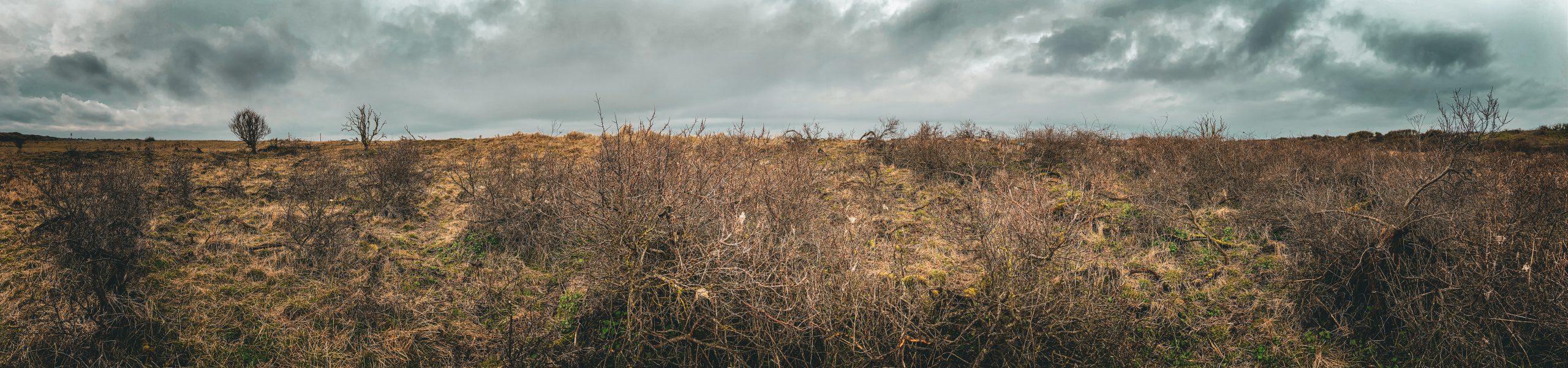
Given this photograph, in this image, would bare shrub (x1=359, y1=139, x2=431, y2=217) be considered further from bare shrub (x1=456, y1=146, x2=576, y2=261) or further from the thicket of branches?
bare shrub (x1=456, y1=146, x2=576, y2=261)

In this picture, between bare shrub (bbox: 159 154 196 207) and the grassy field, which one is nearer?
the grassy field

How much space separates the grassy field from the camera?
493cm

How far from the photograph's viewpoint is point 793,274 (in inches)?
214

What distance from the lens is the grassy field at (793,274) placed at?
4.93 m

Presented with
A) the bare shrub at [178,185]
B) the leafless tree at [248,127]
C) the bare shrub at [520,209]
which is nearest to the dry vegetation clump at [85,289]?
the bare shrub at [178,185]

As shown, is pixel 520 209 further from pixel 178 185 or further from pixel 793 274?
pixel 178 185

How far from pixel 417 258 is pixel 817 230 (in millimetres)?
7029

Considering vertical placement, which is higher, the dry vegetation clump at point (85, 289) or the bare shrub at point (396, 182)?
the bare shrub at point (396, 182)

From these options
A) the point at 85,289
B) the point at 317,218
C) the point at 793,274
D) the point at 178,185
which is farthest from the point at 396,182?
the point at 793,274

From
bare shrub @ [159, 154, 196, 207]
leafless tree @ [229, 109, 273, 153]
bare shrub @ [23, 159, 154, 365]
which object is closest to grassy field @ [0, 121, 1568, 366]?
bare shrub @ [23, 159, 154, 365]

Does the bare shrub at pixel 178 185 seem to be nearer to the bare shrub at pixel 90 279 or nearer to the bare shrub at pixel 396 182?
the bare shrub at pixel 396 182

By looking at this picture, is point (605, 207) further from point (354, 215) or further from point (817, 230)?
point (354, 215)

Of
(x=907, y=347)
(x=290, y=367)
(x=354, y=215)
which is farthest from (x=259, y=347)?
(x=907, y=347)

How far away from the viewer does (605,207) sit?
4.92m
